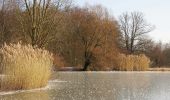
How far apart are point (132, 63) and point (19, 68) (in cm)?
2520

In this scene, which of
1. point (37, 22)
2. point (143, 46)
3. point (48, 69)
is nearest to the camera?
point (48, 69)

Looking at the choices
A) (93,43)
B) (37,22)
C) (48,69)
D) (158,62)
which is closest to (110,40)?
(93,43)

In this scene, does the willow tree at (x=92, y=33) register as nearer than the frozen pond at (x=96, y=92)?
No

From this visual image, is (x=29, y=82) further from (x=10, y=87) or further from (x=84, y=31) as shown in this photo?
(x=84, y=31)

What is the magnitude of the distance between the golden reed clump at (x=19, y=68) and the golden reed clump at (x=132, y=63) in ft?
78.5

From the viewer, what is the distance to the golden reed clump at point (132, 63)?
3900 centimetres

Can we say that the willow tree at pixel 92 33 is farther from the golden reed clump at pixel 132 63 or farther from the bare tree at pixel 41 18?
the bare tree at pixel 41 18

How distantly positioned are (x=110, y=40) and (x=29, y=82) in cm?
2779

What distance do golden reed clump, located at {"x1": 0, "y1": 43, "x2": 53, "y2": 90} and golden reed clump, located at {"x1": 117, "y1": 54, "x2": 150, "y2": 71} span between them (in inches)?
942

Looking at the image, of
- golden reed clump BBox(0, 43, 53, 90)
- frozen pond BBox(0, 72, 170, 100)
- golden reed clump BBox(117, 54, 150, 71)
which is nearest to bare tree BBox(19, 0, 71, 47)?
frozen pond BBox(0, 72, 170, 100)

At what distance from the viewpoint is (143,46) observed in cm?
5856

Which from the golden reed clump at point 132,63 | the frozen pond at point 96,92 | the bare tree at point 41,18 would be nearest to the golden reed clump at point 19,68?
the frozen pond at point 96,92

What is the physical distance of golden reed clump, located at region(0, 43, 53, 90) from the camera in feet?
48.4

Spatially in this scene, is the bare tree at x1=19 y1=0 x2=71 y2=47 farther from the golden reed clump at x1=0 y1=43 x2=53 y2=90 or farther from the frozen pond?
the golden reed clump at x1=0 y1=43 x2=53 y2=90
